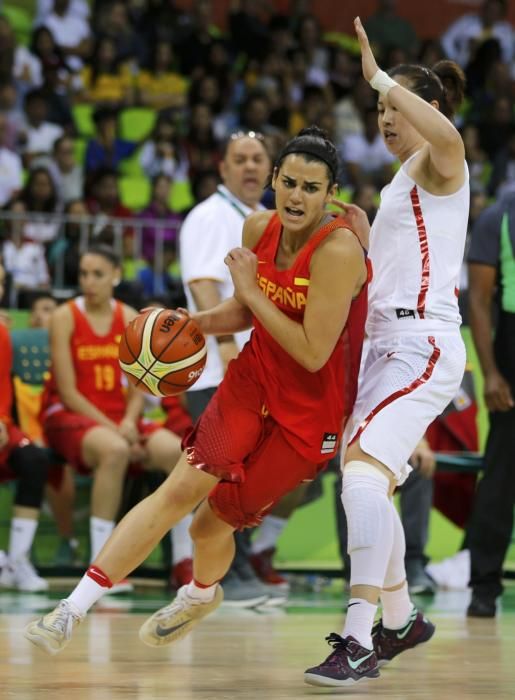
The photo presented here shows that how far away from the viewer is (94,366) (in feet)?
26.5

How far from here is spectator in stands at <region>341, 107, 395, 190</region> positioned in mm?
15394

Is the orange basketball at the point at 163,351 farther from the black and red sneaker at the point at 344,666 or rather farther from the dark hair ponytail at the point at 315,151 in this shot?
the black and red sneaker at the point at 344,666

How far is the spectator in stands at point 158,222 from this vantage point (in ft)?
40.3

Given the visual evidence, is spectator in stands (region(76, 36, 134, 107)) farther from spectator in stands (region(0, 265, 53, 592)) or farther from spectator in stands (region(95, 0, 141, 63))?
spectator in stands (region(0, 265, 53, 592))

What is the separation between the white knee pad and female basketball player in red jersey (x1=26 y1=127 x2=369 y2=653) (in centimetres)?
29

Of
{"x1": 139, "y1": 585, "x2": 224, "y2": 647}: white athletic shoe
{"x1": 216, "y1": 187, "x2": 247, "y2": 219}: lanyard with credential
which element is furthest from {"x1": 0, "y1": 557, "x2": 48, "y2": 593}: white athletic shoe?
{"x1": 139, "y1": 585, "x2": 224, "y2": 647}: white athletic shoe

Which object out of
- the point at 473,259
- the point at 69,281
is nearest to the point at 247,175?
the point at 473,259

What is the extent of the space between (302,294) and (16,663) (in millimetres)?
1531

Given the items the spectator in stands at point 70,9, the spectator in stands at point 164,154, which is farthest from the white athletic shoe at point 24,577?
the spectator in stands at point 70,9

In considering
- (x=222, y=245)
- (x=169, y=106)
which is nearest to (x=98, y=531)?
(x=222, y=245)

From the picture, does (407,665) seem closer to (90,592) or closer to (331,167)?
(90,592)

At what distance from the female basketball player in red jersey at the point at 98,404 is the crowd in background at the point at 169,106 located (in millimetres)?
2449

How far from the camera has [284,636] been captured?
18.3 ft

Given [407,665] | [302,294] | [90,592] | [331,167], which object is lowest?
[407,665]
